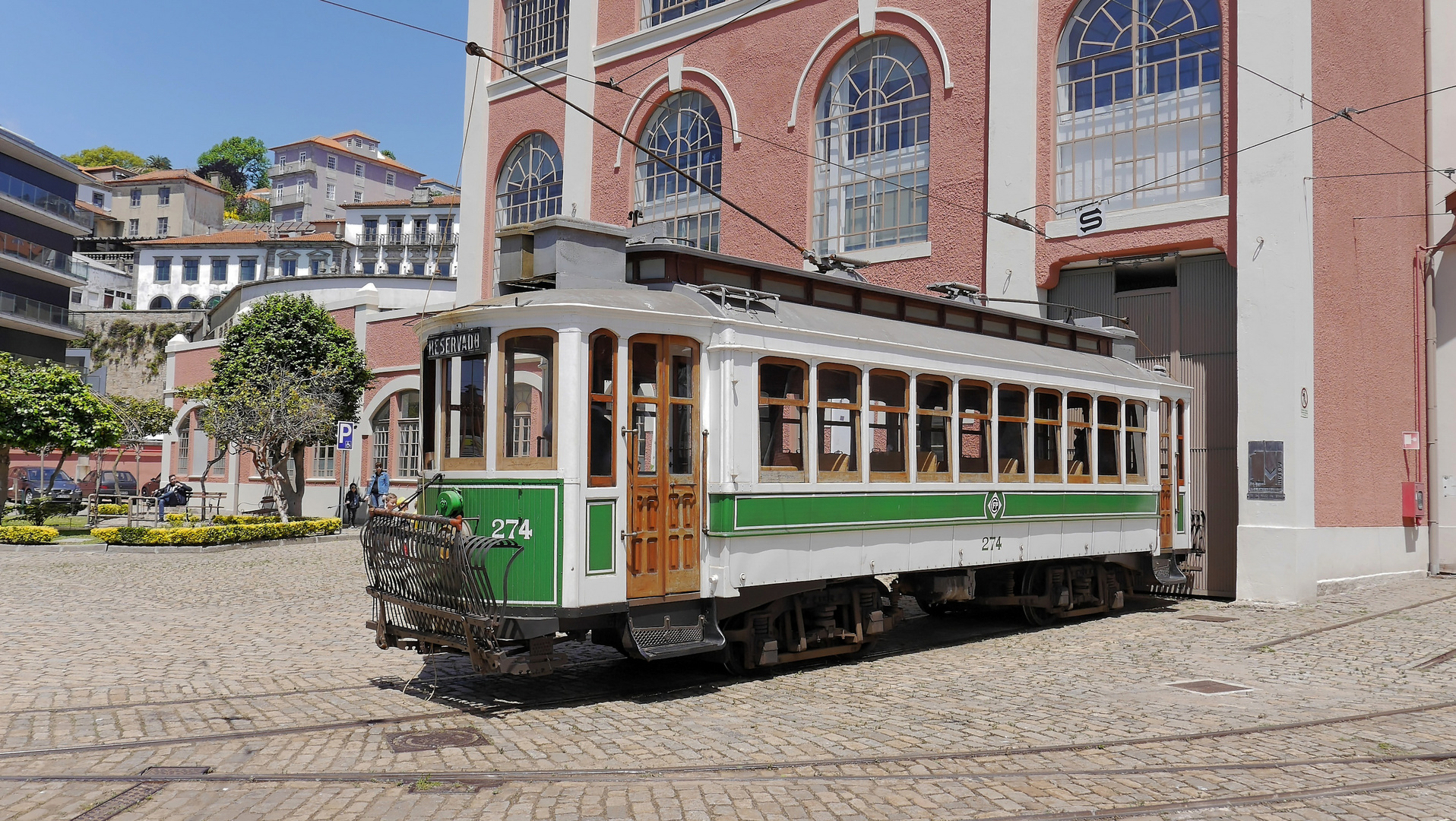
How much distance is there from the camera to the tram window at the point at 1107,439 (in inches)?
519

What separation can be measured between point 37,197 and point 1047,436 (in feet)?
182

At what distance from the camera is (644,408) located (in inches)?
344

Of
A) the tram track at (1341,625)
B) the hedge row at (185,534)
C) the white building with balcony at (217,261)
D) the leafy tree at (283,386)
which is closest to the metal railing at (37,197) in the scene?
the white building with balcony at (217,261)

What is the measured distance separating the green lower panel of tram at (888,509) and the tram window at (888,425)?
0.76 ft

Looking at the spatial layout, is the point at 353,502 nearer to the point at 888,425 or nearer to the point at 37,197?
the point at 888,425

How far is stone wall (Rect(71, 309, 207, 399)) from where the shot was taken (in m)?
64.2

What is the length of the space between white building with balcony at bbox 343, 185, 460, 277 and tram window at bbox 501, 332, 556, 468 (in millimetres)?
65178

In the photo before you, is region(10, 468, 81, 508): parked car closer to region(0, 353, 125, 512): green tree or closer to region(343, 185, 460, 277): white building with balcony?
region(0, 353, 125, 512): green tree

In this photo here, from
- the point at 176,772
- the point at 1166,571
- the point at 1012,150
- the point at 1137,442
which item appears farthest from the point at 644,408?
the point at 1012,150

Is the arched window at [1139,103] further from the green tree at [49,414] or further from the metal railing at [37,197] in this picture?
the metal railing at [37,197]

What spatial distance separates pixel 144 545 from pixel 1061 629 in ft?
55.0

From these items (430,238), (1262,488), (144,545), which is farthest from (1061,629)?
(430,238)

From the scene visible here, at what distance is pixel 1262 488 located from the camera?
50.9 feet

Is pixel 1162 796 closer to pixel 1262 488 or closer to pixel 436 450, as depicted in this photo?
pixel 436 450
